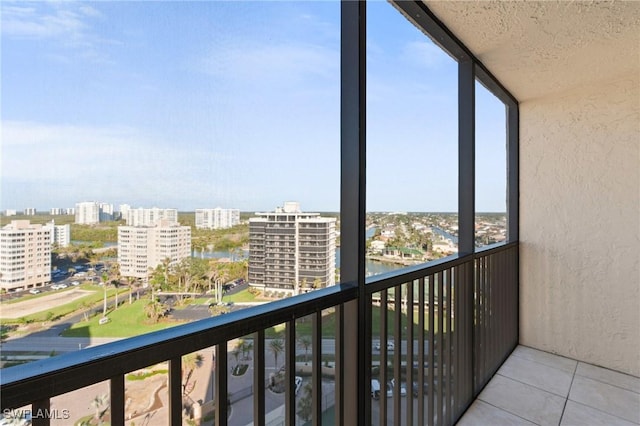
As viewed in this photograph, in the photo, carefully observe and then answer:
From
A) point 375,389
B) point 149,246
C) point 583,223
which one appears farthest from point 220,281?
point 583,223

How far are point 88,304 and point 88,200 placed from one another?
23 cm

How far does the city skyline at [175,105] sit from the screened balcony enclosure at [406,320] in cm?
17

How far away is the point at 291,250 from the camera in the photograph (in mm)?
1109

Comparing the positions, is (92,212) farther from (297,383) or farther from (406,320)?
(406,320)

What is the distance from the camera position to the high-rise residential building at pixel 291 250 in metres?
1.03

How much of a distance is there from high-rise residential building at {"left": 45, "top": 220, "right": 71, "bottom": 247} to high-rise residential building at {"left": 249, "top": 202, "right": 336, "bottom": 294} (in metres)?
0.48

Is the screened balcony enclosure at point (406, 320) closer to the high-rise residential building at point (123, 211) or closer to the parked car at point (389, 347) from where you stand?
the parked car at point (389, 347)

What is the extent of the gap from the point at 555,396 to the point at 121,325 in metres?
Result: 2.76

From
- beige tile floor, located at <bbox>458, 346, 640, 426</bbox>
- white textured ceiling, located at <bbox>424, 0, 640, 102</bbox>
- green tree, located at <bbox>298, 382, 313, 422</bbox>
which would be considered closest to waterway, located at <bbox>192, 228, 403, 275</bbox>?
green tree, located at <bbox>298, 382, 313, 422</bbox>

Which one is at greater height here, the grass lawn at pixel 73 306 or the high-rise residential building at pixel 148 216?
the high-rise residential building at pixel 148 216

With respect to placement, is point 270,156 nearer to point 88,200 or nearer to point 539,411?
point 88,200

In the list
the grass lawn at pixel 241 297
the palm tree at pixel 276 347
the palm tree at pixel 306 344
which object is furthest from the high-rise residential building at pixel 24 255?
the palm tree at pixel 306 344

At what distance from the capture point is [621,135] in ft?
8.07

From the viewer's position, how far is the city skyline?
0.63 m
